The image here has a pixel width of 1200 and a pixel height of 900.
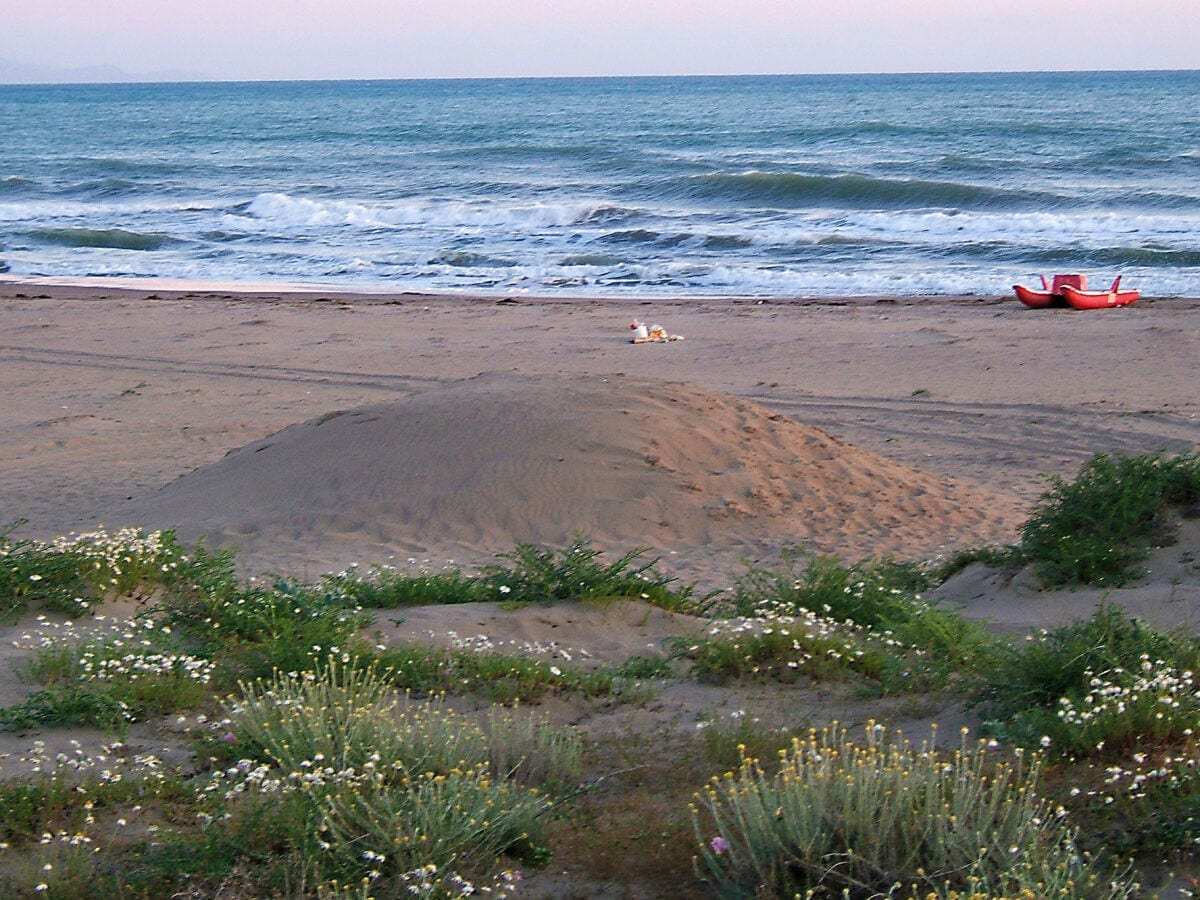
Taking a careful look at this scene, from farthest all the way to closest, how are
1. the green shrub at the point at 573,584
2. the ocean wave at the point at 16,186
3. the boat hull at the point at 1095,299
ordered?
the ocean wave at the point at 16,186 < the boat hull at the point at 1095,299 < the green shrub at the point at 573,584

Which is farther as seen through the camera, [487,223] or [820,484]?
[487,223]

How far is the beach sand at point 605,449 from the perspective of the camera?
535 cm

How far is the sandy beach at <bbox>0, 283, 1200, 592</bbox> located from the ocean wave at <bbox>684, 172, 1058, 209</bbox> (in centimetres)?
1256

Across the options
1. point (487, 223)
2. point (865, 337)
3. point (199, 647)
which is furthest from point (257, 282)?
point (199, 647)

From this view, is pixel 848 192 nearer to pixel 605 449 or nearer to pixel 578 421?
pixel 578 421

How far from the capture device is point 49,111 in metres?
83.7

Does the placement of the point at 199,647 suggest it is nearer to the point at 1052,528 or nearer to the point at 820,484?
the point at 1052,528

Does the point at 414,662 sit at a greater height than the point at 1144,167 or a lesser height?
lesser

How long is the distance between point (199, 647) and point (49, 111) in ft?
294

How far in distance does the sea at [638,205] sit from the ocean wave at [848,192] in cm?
9

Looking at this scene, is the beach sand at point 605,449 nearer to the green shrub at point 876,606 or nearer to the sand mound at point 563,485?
the sand mound at point 563,485

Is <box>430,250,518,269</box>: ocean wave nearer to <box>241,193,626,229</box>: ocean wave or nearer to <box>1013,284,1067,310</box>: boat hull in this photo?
<box>241,193,626,229</box>: ocean wave

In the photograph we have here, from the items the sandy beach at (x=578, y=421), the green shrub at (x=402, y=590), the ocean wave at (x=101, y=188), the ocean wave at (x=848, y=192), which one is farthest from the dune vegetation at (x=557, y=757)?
the ocean wave at (x=101, y=188)

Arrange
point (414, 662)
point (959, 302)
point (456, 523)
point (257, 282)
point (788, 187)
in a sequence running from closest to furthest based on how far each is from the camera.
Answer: point (414, 662), point (456, 523), point (959, 302), point (257, 282), point (788, 187)
